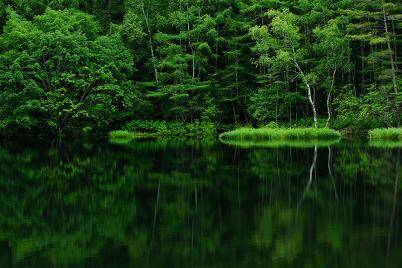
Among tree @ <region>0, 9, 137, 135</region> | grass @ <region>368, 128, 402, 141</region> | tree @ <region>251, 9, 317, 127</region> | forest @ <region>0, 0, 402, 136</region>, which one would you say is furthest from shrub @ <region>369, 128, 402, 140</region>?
tree @ <region>0, 9, 137, 135</region>

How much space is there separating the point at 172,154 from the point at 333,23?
720 inches

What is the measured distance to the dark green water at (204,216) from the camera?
245 inches

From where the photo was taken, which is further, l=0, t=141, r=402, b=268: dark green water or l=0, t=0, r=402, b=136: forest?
l=0, t=0, r=402, b=136: forest

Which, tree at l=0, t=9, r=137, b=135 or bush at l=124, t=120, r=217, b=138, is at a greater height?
tree at l=0, t=9, r=137, b=135

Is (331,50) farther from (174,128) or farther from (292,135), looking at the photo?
(174,128)

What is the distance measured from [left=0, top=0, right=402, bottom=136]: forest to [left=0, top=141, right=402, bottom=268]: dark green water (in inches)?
780

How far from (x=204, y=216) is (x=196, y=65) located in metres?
33.0

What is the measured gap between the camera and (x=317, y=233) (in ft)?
23.7

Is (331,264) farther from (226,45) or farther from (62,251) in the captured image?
(226,45)

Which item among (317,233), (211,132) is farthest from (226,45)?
(317,233)

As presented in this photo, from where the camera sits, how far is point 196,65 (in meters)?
40.8

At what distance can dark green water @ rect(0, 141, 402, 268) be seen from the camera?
6.23 metres

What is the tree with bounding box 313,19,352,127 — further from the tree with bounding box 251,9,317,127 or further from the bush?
the bush

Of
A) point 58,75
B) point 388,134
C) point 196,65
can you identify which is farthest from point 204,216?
point 196,65
